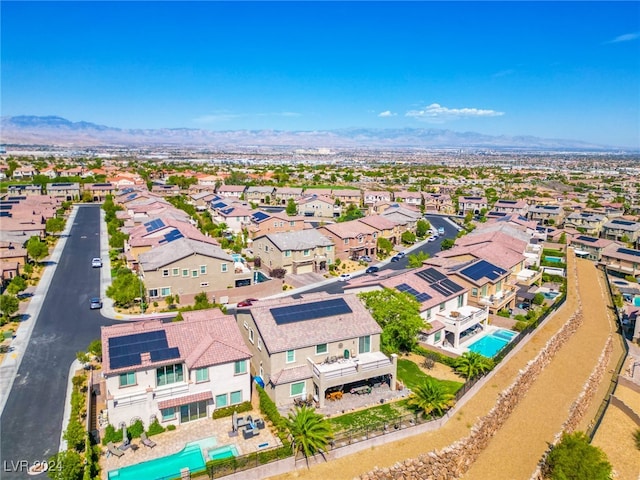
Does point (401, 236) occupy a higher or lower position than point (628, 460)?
higher

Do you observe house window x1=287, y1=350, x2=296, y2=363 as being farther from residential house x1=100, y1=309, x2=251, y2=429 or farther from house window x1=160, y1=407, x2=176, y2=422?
house window x1=160, y1=407, x2=176, y2=422

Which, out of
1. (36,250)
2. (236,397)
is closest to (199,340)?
(236,397)

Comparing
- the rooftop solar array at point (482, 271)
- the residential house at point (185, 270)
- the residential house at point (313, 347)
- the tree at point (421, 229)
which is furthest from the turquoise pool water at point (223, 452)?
the tree at point (421, 229)

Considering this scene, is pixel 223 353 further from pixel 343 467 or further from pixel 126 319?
pixel 126 319

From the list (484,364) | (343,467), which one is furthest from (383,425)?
(484,364)

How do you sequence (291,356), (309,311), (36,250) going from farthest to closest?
1. (36,250)
2. (309,311)
3. (291,356)

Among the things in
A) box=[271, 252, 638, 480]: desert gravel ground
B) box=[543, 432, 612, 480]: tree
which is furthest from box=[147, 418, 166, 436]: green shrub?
box=[543, 432, 612, 480]: tree

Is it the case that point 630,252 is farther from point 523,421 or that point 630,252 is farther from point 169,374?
point 169,374
